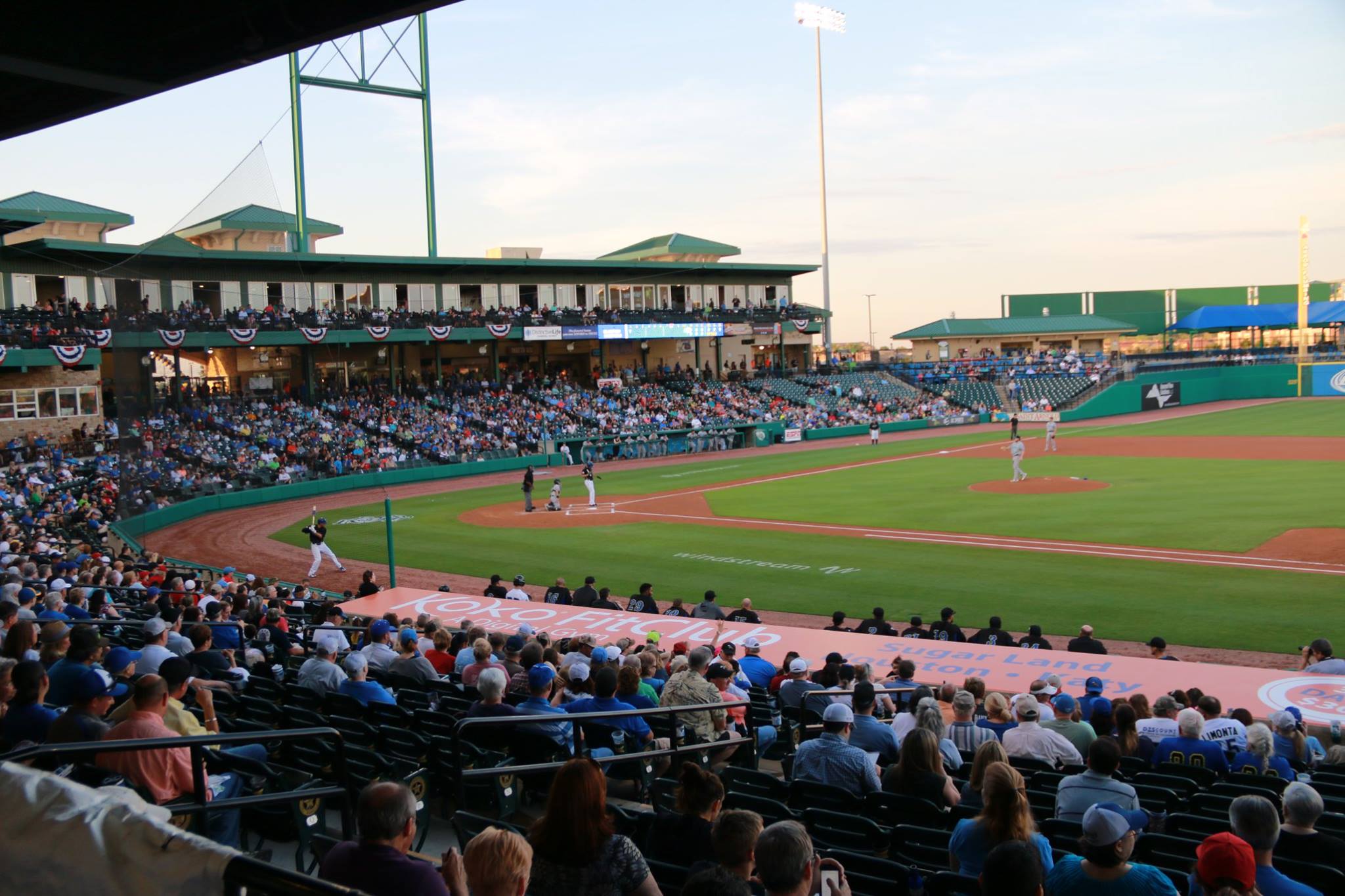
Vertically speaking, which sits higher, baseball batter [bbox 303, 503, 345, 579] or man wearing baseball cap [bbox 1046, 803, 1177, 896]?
man wearing baseball cap [bbox 1046, 803, 1177, 896]

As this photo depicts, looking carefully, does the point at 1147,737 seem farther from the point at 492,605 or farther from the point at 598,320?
the point at 598,320

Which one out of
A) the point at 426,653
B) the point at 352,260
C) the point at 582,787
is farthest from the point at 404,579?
the point at 352,260

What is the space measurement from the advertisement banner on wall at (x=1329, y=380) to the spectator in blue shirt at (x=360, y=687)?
78.7 m

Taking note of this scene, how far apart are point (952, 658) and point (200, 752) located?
34.8 ft

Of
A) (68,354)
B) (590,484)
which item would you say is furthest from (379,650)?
(68,354)

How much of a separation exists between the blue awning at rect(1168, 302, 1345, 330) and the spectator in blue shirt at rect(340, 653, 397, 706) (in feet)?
320

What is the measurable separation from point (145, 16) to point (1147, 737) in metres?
9.06

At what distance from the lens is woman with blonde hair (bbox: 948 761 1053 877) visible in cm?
507

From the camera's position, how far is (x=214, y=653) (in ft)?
33.2

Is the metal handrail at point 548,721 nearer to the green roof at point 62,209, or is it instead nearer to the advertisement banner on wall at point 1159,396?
the green roof at point 62,209

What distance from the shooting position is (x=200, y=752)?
4.64 meters

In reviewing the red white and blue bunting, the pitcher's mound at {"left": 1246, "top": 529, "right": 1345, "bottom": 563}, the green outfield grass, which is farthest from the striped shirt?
the green outfield grass

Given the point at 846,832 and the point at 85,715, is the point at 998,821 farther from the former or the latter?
the point at 85,715

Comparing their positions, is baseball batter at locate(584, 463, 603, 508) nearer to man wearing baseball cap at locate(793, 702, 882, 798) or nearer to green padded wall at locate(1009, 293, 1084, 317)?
man wearing baseball cap at locate(793, 702, 882, 798)
